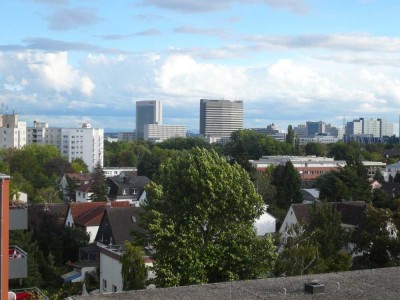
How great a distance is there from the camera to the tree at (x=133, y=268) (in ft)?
82.1

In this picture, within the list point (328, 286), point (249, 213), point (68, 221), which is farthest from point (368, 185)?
point (328, 286)

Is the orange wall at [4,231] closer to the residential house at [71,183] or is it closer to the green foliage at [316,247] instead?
the green foliage at [316,247]

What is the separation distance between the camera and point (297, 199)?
57719 millimetres

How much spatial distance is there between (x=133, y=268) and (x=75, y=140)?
411ft

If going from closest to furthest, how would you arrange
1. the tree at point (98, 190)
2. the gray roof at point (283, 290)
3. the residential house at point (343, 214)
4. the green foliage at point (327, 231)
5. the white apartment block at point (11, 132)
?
1. the gray roof at point (283, 290)
2. the green foliage at point (327, 231)
3. the residential house at point (343, 214)
4. the tree at point (98, 190)
5. the white apartment block at point (11, 132)

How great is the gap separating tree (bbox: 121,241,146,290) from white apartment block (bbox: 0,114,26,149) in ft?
373

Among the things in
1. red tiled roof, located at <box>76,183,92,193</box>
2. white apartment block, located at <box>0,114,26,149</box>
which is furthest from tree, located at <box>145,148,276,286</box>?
white apartment block, located at <box>0,114,26,149</box>

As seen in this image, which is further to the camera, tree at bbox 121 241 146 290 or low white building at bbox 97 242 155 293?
low white building at bbox 97 242 155 293

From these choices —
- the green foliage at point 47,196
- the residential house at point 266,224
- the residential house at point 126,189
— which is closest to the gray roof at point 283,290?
the residential house at point 266,224

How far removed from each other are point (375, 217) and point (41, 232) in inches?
844

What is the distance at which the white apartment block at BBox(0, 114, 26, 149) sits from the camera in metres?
134

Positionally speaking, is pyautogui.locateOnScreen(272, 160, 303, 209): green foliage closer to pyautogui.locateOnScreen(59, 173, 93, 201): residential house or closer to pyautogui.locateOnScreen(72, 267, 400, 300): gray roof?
pyautogui.locateOnScreen(59, 173, 93, 201): residential house

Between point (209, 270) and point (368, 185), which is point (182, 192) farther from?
point (368, 185)

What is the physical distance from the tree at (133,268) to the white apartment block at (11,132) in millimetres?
113818
